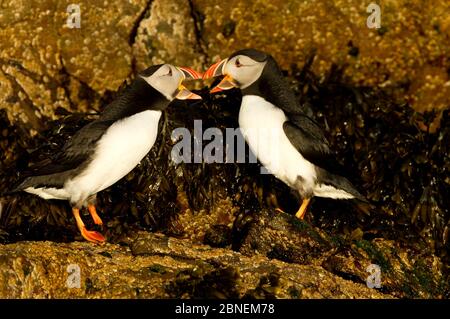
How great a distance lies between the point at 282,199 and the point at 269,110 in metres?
1.23

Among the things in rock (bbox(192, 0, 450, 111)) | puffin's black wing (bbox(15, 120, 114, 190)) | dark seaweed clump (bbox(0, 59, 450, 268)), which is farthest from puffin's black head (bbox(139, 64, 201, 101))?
rock (bbox(192, 0, 450, 111))

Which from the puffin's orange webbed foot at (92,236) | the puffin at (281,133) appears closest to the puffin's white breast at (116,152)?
the puffin's orange webbed foot at (92,236)

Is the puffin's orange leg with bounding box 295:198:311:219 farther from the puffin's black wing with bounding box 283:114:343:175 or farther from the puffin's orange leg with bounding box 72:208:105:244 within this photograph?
the puffin's orange leg with bounding box 72:208:105:244

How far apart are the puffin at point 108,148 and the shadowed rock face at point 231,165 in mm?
461

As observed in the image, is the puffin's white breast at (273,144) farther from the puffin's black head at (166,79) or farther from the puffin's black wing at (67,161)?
the puffin's black wing at (67,161)

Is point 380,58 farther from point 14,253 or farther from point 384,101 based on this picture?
point 14,253

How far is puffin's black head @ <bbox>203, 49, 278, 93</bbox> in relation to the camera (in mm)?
8383

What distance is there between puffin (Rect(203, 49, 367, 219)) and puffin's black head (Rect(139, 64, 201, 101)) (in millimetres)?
344

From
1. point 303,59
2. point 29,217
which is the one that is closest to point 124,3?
point 303,59

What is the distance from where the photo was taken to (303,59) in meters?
9.97

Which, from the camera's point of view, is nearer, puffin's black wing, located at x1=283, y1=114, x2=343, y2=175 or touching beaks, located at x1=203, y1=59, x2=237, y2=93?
puffin's black wing, located at x1=283, y1=114, x2=343, y2=175

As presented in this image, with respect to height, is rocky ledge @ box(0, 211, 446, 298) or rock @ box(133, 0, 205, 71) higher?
rock @ box(133, 0, 205, 71)

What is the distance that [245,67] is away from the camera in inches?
331

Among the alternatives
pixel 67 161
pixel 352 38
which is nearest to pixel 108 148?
pixel 67 161
